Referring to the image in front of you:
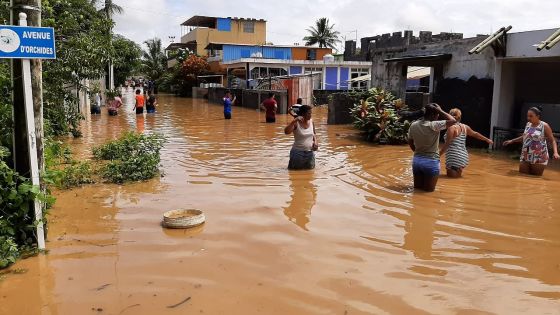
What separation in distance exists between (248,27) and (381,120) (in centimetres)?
4583

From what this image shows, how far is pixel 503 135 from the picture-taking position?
42.6 feet

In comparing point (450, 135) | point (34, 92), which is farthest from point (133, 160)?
point (450, 135)

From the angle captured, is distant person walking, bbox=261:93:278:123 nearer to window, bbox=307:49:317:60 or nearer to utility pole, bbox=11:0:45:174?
utility pole, bbox=11:0:45:174

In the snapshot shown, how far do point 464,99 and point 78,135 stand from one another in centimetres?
1140

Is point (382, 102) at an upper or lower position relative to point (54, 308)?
upper

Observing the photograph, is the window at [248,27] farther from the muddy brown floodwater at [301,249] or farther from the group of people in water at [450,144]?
the group of people in water at [450,144]

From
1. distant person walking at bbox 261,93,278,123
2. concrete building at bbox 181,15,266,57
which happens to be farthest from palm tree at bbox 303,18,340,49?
distant person walking at bbox 261,93,278,123

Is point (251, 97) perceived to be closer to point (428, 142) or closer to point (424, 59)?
point (424, 59)

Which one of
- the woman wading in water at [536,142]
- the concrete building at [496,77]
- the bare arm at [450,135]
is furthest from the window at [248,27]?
the bare arm at [450,135]

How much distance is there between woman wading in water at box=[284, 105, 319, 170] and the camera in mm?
9367

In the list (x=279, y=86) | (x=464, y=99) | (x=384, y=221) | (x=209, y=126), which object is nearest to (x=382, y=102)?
(x=464, y=99)

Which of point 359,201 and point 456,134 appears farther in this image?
point 456,134

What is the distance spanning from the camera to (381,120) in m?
14.3

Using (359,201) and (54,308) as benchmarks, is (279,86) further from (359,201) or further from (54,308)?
(54,308)
